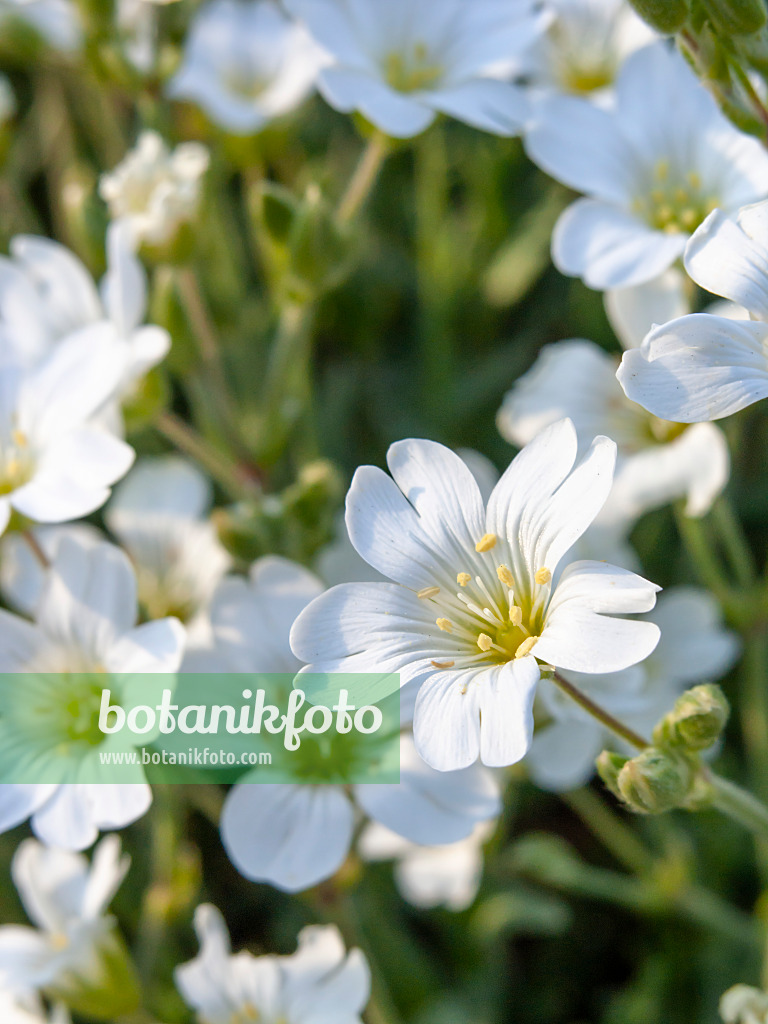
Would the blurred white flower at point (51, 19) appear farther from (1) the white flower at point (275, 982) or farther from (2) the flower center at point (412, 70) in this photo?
(1) the white flower at point (275, 982)

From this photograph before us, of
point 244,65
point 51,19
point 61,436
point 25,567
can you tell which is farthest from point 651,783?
point 51,19

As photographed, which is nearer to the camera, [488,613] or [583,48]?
[488,613]

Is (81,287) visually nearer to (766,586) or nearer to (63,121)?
(63,121)

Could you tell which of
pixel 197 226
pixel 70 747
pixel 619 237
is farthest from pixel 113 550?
pixel 619 237

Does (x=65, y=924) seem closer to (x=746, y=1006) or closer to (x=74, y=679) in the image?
(x=74, y=679)

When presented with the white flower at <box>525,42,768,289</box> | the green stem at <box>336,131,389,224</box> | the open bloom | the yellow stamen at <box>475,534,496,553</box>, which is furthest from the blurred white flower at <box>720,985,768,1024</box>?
the green stem at <box>336,131,389,224</box>

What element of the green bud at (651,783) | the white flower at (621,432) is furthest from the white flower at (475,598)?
the white flower at (621,432)
